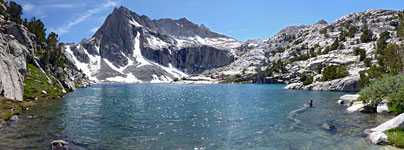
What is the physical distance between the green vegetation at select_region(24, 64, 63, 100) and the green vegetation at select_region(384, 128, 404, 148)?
64.2 metres

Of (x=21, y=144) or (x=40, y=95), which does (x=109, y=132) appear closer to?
(x=21, y=144)

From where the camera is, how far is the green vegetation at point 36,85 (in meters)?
54.3

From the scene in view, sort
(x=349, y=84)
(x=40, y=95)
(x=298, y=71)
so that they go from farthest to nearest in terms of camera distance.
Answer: (x=298, y=71) < (x=349, y=84) < (x=40, y=95)

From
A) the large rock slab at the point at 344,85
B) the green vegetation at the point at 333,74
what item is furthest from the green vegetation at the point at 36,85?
the green vegetation at the point at 333,74

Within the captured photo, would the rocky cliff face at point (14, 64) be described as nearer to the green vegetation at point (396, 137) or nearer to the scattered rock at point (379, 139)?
the scattered rock at point (379, 139)

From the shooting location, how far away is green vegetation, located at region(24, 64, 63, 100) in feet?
178

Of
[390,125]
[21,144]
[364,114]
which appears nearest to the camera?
[21,144]

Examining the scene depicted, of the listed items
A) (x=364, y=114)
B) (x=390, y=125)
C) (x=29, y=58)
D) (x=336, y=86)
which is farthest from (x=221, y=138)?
(x=336, y=86)

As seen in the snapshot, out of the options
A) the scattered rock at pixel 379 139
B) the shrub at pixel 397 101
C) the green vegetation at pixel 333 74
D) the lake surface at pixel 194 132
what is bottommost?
the lake surface at pixel 194 132

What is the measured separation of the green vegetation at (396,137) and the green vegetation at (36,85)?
64185 mm

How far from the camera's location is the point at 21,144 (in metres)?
20.2

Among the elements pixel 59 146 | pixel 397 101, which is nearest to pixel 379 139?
pixel 397 101

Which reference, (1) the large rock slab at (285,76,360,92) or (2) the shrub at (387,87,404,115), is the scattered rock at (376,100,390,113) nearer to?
(2) the shrub at (387,87,404,115)

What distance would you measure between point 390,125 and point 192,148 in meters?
20.2
